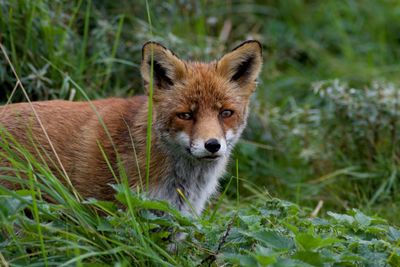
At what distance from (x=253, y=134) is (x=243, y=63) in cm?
250

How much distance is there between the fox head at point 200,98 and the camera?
5.00m

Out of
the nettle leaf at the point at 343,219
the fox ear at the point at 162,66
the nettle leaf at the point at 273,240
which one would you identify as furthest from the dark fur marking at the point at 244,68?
the nettle leaf at the point at 273,240

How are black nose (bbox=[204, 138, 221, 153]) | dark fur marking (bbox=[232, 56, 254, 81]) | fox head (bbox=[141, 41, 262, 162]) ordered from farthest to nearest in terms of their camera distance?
1. dark fur marking (bbox=[232, 56, 254, 81])
2. fox head (bbox=[141, 41, 262, 162])
3. black nose (bbox=[204, 138, 221, 153])

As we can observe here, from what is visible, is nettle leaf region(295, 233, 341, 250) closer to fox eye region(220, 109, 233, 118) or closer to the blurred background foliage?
fox eye region(220, 109, 233, 118)

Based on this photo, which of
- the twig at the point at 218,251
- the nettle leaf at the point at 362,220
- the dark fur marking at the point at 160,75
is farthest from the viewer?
the dark fur marking at the point at 160,75

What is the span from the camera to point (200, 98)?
5152mm

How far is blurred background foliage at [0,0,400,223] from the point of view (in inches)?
263

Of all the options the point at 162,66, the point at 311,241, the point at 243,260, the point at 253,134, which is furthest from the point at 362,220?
the point at 253,134

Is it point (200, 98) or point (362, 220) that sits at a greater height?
point (200, 98)

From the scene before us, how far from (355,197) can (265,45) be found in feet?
11.3

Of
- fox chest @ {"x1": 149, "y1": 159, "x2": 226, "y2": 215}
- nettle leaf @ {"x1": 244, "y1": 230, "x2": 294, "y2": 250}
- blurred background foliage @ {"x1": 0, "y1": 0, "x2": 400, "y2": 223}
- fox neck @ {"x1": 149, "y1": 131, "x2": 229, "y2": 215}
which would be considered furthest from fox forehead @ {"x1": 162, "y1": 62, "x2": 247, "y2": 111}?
nettle leaf @ {"x1": 244, "y1": 230, "x2": 294, "y2": 250}

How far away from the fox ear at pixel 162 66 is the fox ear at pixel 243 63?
12.5 inches

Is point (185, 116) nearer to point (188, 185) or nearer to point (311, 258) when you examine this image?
point (188, 185)

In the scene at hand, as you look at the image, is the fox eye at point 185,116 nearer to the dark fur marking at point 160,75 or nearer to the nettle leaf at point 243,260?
the dark fur marking at point 160,75
